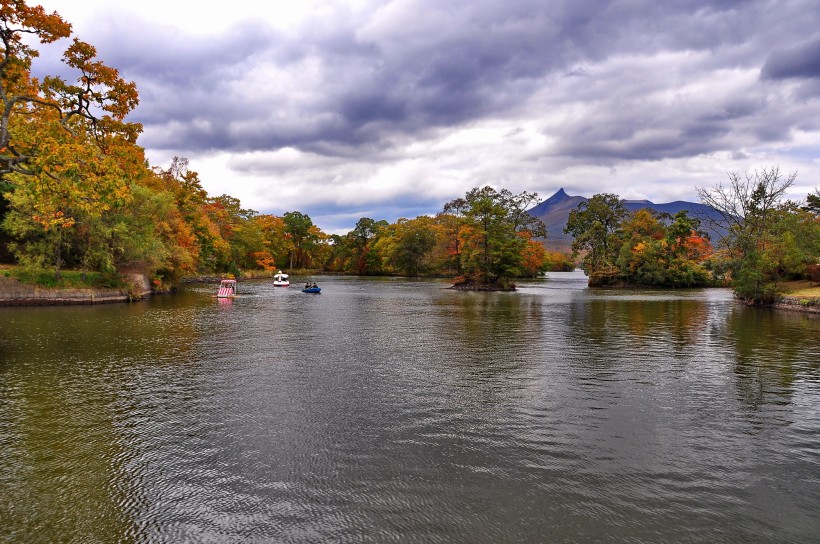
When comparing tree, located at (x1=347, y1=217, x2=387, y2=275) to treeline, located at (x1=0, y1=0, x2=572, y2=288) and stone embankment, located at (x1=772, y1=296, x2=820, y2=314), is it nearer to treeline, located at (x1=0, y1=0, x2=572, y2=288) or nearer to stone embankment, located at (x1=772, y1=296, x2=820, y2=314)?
treeline, located at (x1=0, y1=0, x2=572, y2=288)

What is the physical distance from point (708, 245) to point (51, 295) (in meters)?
109

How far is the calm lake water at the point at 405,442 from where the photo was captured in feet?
24.0

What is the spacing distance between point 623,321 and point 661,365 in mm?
15949

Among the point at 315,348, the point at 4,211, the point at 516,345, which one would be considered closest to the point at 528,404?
the point at 516,345

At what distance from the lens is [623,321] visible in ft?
111

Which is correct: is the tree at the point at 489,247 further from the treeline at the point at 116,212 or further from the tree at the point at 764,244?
the tree at the point at 764,244

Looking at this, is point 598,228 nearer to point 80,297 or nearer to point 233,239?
point 233,239

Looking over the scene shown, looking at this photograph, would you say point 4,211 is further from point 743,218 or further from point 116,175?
point 743,218

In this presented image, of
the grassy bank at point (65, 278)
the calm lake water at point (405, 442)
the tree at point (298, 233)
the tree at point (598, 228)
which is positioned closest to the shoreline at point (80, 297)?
the grassy bank at point (65, 278)

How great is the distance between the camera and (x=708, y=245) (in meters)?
95.1

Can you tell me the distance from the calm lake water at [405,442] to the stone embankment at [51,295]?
74.6 feet

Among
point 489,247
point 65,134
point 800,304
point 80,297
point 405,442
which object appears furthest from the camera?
point 489,247

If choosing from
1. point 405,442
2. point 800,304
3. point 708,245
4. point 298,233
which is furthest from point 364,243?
point 405,442

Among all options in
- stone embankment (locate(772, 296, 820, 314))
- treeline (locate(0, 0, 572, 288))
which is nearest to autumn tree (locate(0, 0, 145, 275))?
treeline (locate(0, 0, 572, 288))
